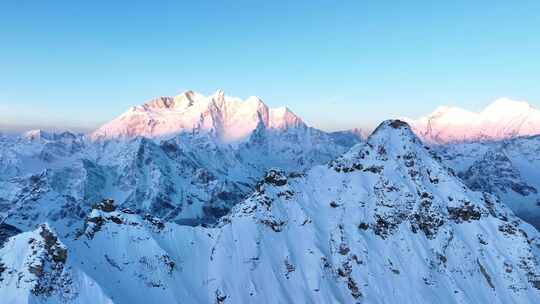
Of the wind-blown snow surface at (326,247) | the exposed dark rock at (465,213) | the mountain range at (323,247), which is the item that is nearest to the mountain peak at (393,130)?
the mountain range at (323,247)

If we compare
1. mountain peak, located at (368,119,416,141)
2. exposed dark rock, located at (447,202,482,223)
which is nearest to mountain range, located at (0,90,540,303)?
exposed dark rock, located at (447,202,482,223)

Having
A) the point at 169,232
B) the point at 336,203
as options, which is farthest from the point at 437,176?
the point at 169,232

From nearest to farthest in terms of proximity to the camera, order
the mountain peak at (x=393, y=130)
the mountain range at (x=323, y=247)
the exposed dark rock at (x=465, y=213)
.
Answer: the mountain range at (x=323, y=247)
the exposed dark rock at (x=465, y=213)
the mountain peak at (x=393, y=130)

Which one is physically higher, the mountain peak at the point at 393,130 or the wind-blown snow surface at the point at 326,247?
the mountain peak at the point at 393,130

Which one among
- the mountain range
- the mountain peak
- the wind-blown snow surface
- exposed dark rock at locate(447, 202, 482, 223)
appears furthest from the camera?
the mountain peak

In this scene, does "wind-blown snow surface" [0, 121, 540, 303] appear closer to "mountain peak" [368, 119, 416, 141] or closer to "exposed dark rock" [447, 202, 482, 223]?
"exposed dark rock" [447, 202, 482, 223]

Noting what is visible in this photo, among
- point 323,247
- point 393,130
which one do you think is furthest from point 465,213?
point 323,247

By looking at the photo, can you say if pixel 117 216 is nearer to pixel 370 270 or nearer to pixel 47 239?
pixel 47 239

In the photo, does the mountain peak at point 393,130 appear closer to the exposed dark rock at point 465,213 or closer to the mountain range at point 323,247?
the mountain range at point 323,247

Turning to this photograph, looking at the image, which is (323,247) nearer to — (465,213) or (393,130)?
(465,213)
